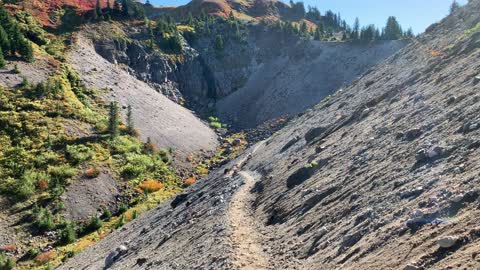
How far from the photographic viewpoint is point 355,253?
14.9 m

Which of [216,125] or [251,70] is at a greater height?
[251,70]

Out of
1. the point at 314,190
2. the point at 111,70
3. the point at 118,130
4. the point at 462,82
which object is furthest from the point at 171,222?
the point at 111,70

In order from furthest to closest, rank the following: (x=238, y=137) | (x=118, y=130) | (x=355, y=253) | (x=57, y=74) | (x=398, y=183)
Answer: (x=238, y=137), (x=57, y=74), (x=118, y=130), (x=398, y=183), (x=355, y=253)

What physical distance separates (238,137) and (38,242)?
54.4 m

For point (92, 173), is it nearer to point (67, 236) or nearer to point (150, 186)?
point (150, 186)

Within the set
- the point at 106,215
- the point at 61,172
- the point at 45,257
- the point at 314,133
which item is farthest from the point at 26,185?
the point at 314,133

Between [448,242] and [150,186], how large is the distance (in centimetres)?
5770

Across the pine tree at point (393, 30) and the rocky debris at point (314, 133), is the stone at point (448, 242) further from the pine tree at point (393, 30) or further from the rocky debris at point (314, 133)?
the pine tree at point (393, 30)

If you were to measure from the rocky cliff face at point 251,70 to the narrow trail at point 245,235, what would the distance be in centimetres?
7332

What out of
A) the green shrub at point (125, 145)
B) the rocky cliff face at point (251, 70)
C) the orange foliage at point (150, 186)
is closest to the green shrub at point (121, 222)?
the orange foliage at point (150, 186)

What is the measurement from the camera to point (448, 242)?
1146 centimetres

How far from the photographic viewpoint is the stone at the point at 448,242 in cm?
1142

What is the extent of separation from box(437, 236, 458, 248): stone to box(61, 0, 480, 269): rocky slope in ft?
0.09

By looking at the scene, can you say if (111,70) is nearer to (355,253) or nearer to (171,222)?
(171,222)
